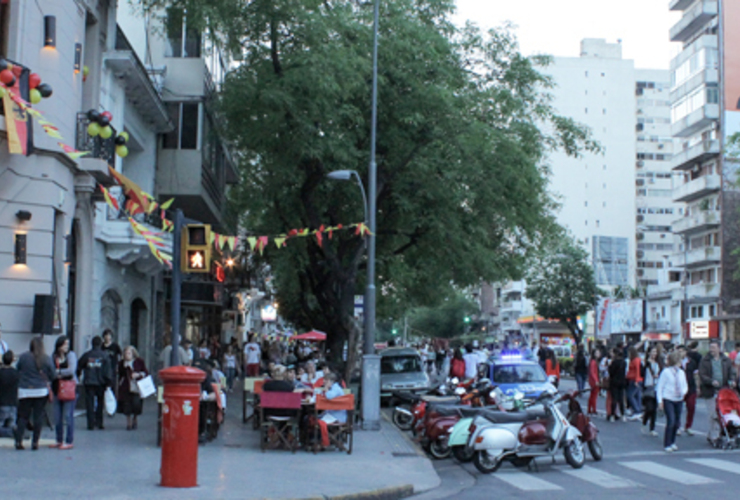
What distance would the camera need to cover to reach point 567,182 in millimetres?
101875

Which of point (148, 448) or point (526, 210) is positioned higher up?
point (526, 210)

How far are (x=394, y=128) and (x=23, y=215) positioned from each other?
37.8 ft

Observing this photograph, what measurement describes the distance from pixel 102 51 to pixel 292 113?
4841 millimetres

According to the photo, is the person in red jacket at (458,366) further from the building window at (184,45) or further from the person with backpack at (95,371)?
the person with backpack at (95,371)

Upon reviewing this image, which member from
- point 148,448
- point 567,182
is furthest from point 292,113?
point 567,182

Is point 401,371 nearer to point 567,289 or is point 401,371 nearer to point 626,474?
point 626,474

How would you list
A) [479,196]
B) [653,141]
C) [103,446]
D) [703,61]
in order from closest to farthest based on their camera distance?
[103,446] < [479,196] < [703,61] < [653,141]

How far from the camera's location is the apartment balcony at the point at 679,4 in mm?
63094

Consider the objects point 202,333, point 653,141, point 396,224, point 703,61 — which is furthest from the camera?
point 653,141

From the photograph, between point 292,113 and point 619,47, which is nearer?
point 292,113

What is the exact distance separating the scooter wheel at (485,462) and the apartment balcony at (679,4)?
189 feet

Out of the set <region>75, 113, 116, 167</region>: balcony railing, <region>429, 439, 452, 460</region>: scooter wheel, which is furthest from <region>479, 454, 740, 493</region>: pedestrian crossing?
<region>75, 113, 116, 167</region>: balcony railing

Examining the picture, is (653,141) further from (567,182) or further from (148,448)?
(148,448)

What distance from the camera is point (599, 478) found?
1214 centimetres
